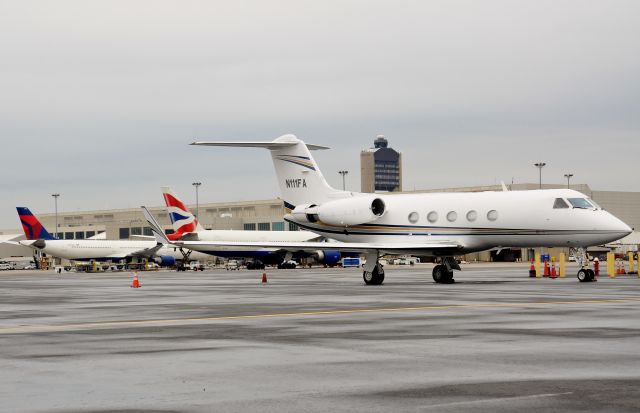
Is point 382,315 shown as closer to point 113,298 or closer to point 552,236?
point 113,298

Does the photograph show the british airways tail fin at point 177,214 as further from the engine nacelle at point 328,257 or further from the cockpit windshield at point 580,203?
the cockpit windshield at point 580,203

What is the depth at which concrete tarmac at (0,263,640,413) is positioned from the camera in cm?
905

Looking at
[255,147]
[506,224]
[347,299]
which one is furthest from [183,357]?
[255,147]

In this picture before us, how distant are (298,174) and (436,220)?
8.00m

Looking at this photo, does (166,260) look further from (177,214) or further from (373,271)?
(373,271)

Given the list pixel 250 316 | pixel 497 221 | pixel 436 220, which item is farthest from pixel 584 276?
pixel 250 316

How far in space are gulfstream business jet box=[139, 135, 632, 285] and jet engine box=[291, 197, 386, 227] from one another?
0.04 metres

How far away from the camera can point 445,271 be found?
38906 mm

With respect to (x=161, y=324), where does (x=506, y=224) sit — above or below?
above

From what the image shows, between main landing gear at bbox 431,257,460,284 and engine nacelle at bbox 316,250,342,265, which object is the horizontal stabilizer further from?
engine nacelle at bbox 316,250,342,265

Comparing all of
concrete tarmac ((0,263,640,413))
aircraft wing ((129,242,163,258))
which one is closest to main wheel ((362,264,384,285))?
concrete tarmac ((0,263,640,413))

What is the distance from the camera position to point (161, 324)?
18.8 meters

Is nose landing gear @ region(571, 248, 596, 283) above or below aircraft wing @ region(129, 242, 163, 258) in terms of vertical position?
below

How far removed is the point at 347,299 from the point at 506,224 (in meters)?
12.3
